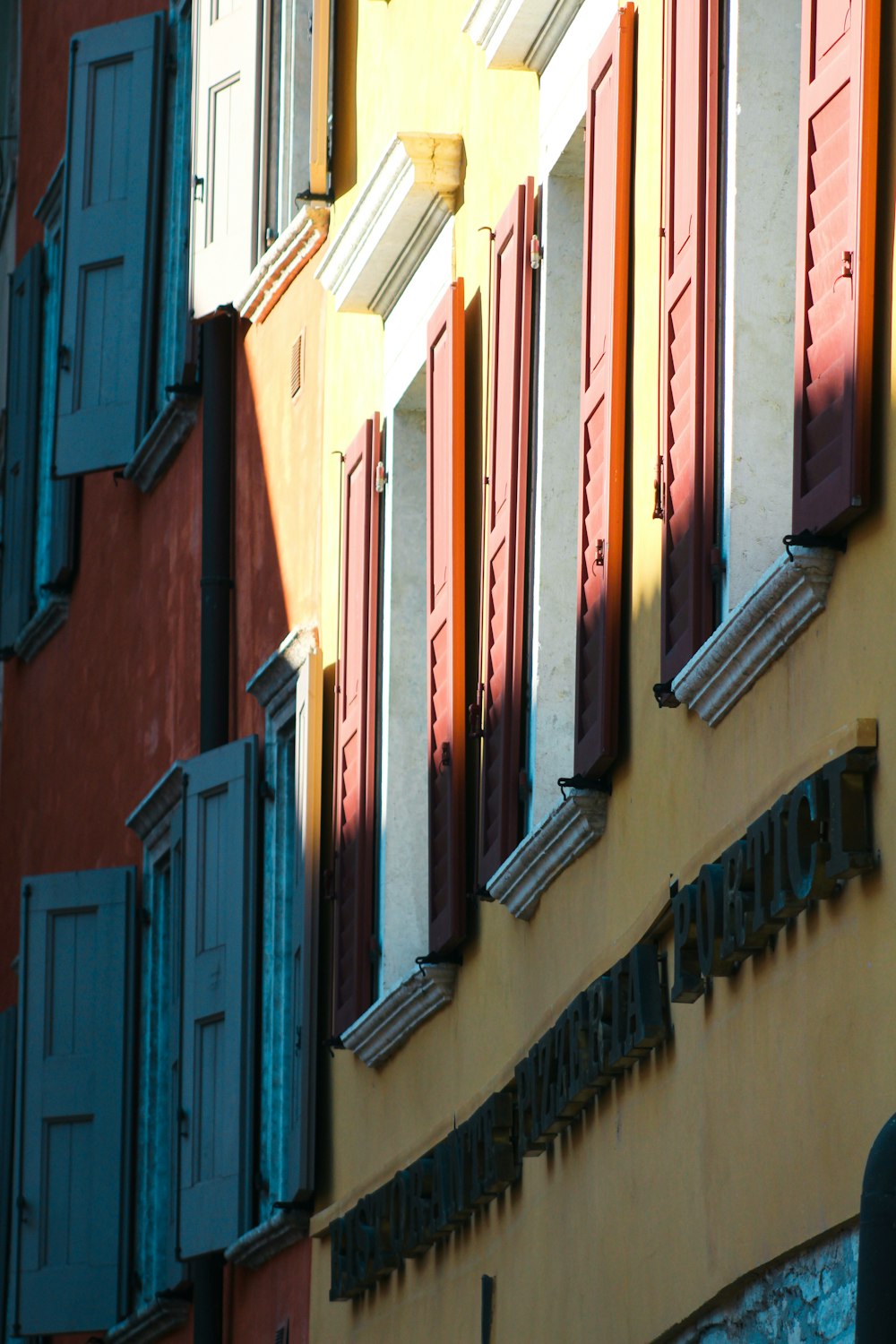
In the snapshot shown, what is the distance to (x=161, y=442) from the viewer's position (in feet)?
41.9

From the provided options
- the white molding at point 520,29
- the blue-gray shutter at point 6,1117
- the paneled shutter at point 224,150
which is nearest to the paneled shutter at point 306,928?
the paneled shutter at point 224,150

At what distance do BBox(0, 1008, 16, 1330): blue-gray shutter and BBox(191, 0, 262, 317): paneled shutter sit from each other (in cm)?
432

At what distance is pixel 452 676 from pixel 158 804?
401cm

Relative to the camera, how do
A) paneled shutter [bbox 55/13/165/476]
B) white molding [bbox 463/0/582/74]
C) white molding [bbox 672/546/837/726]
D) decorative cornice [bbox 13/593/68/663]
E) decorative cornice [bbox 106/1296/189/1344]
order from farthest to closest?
1. decorative cornice [bbox 13/593/68/663]
2. paneled shutter [bbox 55/13/165/476]
3. decorative cornice [bbox 106/1296/189/1344]
4. white molding [bbox 463/0/582/74]
5. white molding [bbox 672/546/837/726]

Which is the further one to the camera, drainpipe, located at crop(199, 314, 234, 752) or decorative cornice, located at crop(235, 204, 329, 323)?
drainpipe, located at crop(199, 314, 234, 752)

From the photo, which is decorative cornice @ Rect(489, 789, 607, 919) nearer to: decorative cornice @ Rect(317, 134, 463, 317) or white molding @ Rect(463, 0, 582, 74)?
white molding @ Rect(463, 0, 582, 74)

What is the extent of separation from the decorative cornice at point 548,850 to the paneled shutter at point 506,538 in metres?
0.13

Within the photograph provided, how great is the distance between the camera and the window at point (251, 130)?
36.1 feet

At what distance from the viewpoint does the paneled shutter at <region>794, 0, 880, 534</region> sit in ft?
17.3

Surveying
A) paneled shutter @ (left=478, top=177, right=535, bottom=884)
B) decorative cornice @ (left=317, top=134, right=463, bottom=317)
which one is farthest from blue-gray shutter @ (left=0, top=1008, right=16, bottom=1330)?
paneled shutter @ (left=478, top=177, right=535, bottom=884)

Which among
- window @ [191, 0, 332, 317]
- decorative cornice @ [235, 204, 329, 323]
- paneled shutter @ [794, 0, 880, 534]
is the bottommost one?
paneled shutter @ [794, 0, 880, 534]

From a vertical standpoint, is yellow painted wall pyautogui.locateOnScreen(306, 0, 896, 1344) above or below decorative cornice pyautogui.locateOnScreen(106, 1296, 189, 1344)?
above

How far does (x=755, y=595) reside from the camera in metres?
5.66

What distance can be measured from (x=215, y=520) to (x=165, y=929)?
167 cm
